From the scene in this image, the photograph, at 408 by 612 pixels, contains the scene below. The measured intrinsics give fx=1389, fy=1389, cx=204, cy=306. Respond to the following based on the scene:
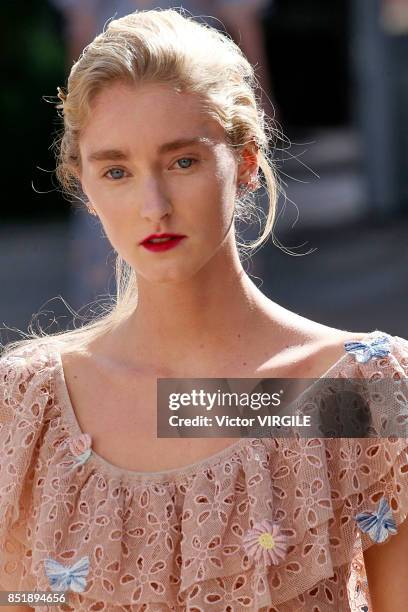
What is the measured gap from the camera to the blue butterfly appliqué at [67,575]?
6.52 feet

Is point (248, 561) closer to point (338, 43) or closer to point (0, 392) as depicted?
point (0, 392)

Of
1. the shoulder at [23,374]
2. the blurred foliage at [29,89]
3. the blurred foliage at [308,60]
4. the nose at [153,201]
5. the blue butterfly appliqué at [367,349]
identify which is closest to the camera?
the nose at [153,201]

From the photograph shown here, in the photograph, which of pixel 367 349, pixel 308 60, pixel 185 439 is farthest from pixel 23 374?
pixel 308 60

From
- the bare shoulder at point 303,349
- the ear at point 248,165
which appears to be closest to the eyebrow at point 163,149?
the ear at point 248,165

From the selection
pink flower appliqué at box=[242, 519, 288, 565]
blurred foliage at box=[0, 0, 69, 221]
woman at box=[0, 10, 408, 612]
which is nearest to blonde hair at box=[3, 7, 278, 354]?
woman at box=[0, 10, 408, 612]

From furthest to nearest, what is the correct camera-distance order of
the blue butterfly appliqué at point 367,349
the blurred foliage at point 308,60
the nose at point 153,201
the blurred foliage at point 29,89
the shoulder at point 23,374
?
the blurred foliage at point 308,60 < the blurred foliage at point 29,89 < the shoulder at point 23,374 < the blue butterfly appliqué at point 367,349 < the nose at point 153,201

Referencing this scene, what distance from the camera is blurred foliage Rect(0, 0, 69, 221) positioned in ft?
29.7

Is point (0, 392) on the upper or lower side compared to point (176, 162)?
lower

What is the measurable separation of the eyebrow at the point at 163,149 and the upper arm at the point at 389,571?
0.61 meters

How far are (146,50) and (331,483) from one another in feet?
2.24

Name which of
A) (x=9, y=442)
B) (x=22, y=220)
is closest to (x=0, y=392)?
(x=9, y=442)

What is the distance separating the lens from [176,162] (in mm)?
1954

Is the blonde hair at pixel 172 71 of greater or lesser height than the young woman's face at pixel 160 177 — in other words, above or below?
above

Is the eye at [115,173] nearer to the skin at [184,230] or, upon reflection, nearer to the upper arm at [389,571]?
the skin at [184,230]
